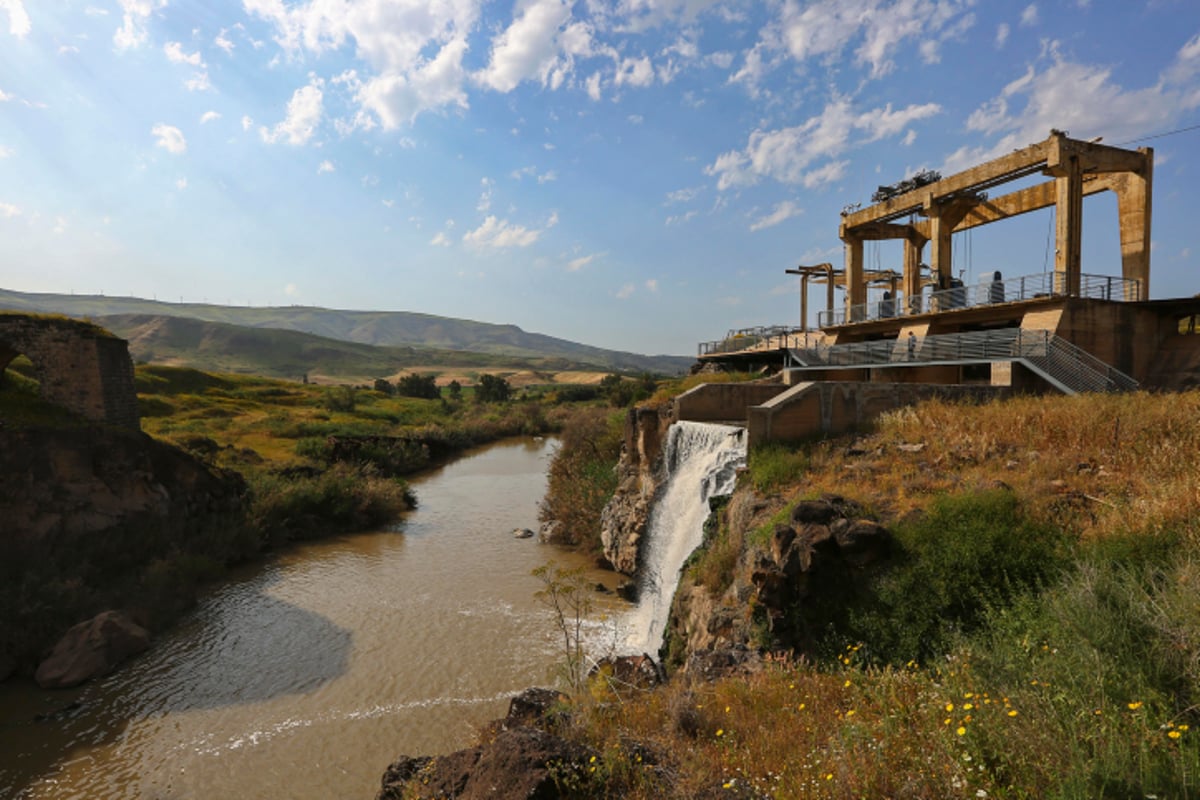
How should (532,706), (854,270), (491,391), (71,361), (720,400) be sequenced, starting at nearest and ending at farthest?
(532,706), (720,400), (71,361), (854,270), (491,391)

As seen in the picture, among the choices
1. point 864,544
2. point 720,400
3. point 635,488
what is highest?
point 720,400

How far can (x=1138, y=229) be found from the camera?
1695cm

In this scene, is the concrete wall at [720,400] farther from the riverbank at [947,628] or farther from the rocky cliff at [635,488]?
the riverbank at [947,628]

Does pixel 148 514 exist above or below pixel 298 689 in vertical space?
above

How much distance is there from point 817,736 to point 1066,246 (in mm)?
17915

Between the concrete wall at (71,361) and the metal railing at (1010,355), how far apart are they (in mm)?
21868

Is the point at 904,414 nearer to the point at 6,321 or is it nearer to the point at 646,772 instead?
the point at 646,772

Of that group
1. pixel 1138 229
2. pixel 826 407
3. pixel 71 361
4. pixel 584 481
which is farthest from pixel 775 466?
pixel 71 361

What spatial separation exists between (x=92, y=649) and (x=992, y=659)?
15.4 meters

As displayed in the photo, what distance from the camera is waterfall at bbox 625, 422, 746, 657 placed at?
1193 centimetres

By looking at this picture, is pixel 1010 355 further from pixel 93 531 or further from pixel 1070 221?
pixel 93 531

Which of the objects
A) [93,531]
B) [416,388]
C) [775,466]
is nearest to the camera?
[775,466]

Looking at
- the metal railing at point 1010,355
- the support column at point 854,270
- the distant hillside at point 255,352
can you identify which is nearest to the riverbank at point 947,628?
the metal railing at point 1010,355

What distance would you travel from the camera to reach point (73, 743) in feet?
31.1
